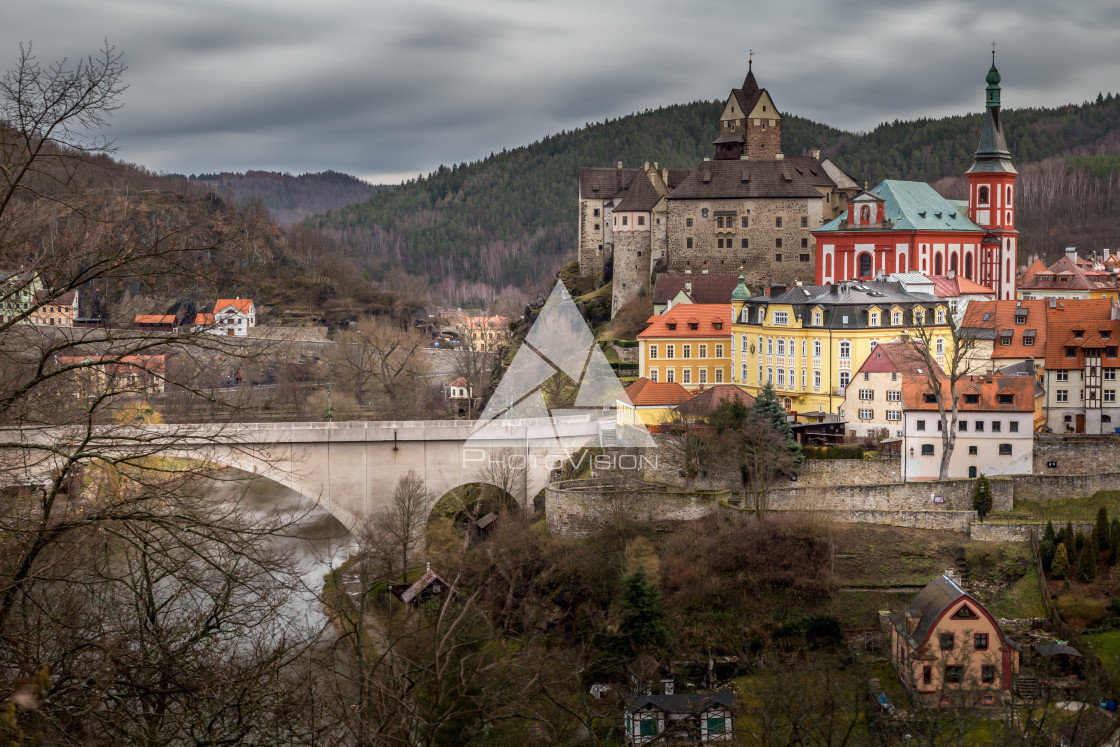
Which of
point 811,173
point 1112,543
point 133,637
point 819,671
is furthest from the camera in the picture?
point 811,173

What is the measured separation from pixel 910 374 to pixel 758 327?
6418mm

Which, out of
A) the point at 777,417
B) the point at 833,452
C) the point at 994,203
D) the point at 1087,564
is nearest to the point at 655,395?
the point at 777,417

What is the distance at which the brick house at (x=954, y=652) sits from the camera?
2455 cm

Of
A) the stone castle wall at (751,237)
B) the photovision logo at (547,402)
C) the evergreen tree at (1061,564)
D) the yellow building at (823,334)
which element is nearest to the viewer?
the evergreen tree at (1061,564)

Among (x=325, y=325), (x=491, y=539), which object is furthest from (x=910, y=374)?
(x=325, y=325)

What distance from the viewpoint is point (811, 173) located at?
59438mm

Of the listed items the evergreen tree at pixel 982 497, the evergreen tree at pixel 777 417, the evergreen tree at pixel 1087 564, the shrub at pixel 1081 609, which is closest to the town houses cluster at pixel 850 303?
the evergreen tree at pixel 982 497

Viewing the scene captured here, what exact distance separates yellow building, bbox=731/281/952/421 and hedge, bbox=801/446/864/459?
340 centimetres

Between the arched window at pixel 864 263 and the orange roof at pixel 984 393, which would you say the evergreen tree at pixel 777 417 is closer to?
→ the orange roof at pixel 984 393

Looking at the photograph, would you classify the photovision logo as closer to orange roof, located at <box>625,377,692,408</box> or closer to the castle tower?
orange roof, located at <box>625,377,692,408</box>

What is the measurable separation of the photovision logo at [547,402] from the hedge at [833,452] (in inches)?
168

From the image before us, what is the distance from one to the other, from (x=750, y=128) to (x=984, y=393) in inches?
1317

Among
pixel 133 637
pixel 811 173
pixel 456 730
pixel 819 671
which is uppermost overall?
pixel 811 173

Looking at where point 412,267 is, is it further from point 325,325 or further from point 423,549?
point 423,549
